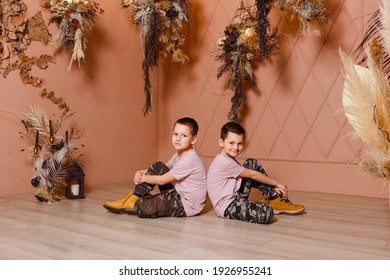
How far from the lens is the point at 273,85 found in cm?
406

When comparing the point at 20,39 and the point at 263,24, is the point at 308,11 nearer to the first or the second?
the point at 263,24

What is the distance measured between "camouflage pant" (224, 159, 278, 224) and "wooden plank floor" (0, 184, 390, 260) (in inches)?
2.0

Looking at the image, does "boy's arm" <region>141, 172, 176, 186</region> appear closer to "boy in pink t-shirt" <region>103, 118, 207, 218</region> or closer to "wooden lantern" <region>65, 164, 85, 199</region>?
"boy in pink t-shirt" <region>103, 118, 207, 218</region>

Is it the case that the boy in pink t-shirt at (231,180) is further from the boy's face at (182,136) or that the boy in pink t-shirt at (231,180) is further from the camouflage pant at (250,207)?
the boy's face at (182,136)

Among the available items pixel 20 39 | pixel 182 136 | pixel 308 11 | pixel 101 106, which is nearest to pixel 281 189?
pixel 182 136

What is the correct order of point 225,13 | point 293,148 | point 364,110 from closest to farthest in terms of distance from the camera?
1. point 364,110
2. point 293,148
3. point 225,13

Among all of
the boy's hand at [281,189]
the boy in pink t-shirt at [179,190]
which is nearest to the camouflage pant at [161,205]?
the boy in pink t-shirt at [179,190]

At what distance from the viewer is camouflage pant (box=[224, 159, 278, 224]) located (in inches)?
104

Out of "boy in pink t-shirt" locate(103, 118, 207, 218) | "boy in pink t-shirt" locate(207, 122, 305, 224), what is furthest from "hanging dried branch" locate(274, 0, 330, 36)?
"boy in pink t-shirt" locate(103, 118, 207, 218)

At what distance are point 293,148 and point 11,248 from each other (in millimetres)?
2558

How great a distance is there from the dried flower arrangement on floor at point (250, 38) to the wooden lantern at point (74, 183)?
56.1 inches

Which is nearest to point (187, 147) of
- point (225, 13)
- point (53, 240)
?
point (53, 240)

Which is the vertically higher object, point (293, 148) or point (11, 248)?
point (293, 148)

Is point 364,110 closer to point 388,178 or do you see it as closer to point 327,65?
point 388,178
